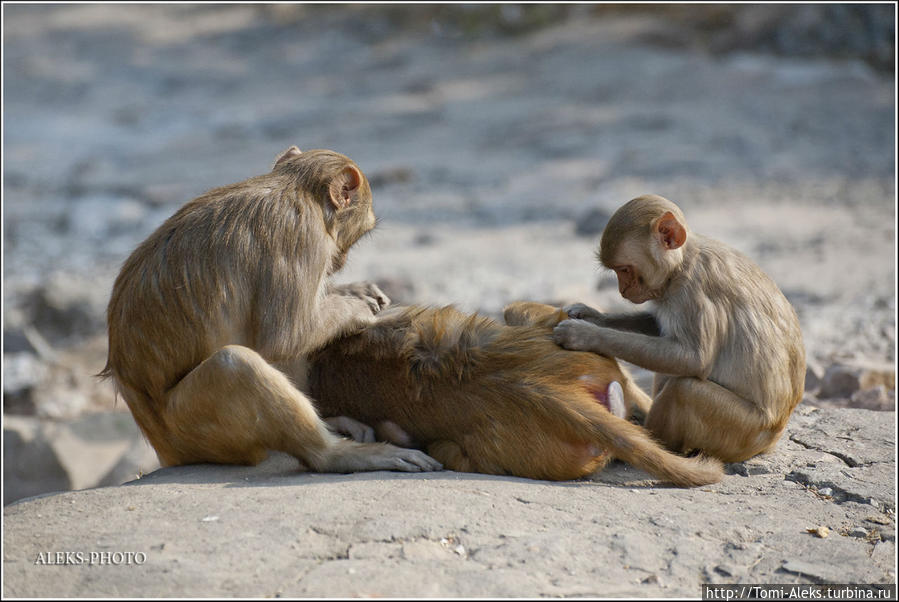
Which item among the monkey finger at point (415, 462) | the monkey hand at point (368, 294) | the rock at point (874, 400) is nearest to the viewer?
the monkey finger at point (415, 462)

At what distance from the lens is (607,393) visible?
521 cm

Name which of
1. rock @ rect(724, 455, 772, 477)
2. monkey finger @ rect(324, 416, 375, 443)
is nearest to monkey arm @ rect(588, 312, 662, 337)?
rock @ rect(724, 455, 772, 477)

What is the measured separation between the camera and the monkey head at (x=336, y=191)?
566 centimetres

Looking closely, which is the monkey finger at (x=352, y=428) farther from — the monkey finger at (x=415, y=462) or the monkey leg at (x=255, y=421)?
the monkey finger at (x=415, y=462)

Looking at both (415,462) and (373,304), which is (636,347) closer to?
(415,462)

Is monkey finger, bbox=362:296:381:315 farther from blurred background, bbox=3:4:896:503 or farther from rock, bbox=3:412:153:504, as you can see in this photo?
rock, bbox=3:412:153:504

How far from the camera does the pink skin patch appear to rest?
203 inches

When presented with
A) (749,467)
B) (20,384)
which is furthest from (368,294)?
(20,384)

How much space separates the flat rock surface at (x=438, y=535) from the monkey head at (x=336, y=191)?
1.32 metres

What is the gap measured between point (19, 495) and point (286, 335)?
488cm

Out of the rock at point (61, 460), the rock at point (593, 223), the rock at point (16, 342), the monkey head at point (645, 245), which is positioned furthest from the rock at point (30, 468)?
the rock at point (593, 223)

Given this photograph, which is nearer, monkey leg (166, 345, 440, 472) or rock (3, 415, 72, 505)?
monkey leg (166, 345, 440, 472)

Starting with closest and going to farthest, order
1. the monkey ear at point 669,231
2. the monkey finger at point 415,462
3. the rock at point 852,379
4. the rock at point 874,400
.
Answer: the monkey finger at point 415,462
the monkey ear at point 669,231
the rock at point 874,400
the rock at point 852,379

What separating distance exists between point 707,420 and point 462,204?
10.2 m
